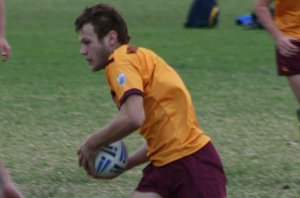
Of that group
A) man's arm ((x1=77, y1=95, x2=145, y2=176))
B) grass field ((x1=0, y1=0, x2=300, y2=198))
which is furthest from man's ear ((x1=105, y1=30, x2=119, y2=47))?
grass field ((x1=0, y1=0, x2=300, y2=198))

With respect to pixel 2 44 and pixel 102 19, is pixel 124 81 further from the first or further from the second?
pixel 2 44

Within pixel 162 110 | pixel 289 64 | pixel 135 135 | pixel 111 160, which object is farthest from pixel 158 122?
pixel 135 135

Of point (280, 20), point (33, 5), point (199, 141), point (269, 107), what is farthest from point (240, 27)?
point (199, 141)

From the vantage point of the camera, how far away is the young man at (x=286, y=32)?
7.08 m

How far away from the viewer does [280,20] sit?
7.39 meters

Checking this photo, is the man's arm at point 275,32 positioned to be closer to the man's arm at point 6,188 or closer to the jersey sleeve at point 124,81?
the man's arm at point 6,188

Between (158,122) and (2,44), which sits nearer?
(158,122)

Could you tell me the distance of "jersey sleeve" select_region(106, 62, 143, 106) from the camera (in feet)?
15.6

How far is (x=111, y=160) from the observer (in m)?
5.07

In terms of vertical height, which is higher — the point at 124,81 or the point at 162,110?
the point at 124,81

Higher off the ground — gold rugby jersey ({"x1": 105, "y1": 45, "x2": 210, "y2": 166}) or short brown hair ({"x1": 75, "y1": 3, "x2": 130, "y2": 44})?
short brown hair ({"x1": 75, "y1": 3, "x2": 130, "y2": 44})

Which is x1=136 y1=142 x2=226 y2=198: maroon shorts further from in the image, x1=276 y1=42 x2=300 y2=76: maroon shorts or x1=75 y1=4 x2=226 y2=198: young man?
x1=276 y1=42 x2=300 y2=76: maroon shorts

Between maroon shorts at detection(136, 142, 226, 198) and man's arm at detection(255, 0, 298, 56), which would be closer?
maroon shorts at detection(136, 142, 226, 198)

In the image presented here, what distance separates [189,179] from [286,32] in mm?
2552
